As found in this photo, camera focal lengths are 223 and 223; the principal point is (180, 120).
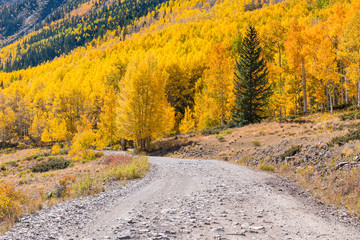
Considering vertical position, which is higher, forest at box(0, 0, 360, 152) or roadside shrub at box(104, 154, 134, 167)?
forest at box(0, 0, 360, 152)

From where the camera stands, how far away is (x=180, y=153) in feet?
84.4

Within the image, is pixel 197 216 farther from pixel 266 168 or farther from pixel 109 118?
pixel 109 118

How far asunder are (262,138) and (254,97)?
1033 centimetres

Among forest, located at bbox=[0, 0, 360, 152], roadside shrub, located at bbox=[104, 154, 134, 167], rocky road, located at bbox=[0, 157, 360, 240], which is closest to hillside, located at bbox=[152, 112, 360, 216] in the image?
rocky road, located at bbox=[0, 157, 360, 240]

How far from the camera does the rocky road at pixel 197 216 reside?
5.46 metres

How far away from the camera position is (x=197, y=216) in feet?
21.8

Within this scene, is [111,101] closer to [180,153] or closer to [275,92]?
[180,153]

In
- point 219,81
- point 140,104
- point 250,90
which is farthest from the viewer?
point 219,81

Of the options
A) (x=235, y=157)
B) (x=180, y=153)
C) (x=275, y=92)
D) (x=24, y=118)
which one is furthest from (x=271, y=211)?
(x=24, y=118)

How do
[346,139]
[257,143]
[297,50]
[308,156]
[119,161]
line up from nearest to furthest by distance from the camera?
1. [346,139]
2. [308,156]
3. [119,161]
4. [257,143]
5. [297,50]

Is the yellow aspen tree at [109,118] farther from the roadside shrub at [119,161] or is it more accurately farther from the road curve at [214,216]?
the road curve at [214,216]

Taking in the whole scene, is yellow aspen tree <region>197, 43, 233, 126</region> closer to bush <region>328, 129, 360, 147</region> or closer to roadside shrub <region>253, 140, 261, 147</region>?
roadside shrub <region>253, 140, 261, 147</region>

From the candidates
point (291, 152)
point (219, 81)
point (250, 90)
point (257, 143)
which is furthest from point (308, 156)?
point (219, 81)

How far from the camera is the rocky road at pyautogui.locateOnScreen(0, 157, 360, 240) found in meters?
5.46
